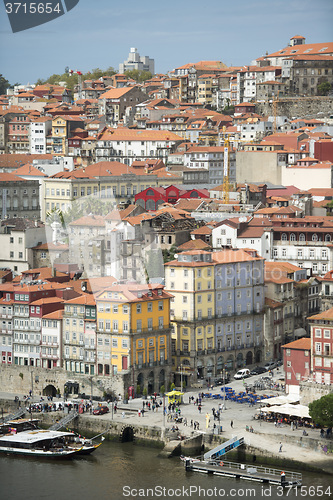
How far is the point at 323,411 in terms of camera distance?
→ 40594mm

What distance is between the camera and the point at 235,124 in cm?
9800

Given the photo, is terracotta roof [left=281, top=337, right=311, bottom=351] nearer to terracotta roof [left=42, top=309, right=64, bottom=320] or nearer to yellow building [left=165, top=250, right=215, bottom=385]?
yellow building [left=165, top=250, right=215, bottom=385]

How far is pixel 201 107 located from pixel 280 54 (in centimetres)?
750

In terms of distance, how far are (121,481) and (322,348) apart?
9.14 m

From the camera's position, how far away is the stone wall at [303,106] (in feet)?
331

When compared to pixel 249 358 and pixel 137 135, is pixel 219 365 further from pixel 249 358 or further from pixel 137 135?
pixel 137 135

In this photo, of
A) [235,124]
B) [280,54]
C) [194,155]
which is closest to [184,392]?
[194,155]

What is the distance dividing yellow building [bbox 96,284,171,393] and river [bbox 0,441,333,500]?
477 centimetres

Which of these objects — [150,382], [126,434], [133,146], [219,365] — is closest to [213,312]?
[219,365]

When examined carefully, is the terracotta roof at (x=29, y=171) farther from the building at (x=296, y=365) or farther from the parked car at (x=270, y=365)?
the building at (x=296, y=365)

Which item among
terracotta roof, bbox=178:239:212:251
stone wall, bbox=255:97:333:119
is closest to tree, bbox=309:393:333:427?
terracotta roof, bbox=178:239:212:251

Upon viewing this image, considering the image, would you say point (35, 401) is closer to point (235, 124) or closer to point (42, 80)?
Answer: point (235, 124)

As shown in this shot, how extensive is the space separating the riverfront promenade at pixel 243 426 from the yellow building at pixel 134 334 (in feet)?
3.32

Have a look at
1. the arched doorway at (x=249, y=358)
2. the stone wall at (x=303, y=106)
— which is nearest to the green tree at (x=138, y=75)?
the stone wall at (x=303, y=106)
